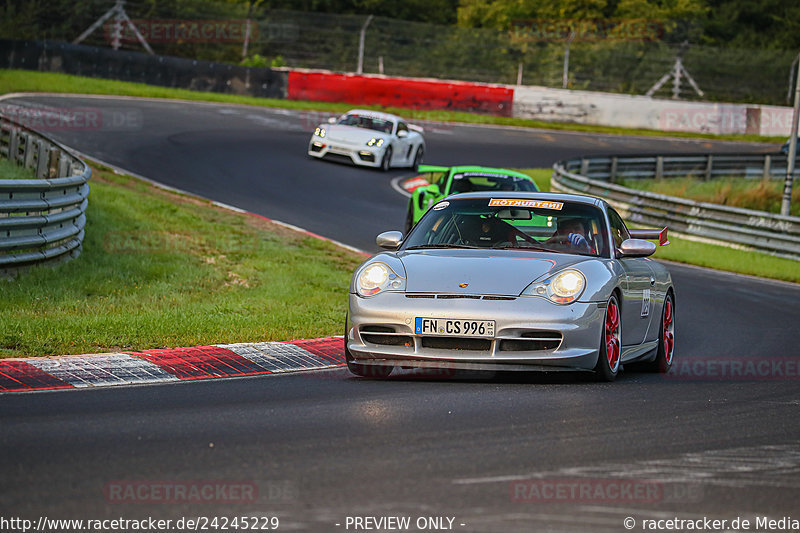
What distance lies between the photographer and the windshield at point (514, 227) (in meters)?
8.47

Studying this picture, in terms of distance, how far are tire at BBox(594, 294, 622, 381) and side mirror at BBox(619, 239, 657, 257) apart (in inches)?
18.8

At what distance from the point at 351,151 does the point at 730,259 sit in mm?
10349

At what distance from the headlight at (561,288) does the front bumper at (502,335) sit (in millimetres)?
53

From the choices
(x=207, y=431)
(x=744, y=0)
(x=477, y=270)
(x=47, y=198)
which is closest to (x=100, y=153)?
(x=47, y=198)

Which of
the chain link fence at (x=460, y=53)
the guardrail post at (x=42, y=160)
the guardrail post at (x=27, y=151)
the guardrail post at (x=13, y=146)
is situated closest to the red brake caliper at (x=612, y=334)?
the guardrail post at (x=42, y=160)

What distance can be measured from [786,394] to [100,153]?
65.0 ft

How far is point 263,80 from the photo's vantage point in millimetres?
40375

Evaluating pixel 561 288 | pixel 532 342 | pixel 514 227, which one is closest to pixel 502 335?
pixel 532 342

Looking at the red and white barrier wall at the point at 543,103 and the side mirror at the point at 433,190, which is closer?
the side mirror at the point at 433,190

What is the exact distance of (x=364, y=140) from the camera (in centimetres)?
2811

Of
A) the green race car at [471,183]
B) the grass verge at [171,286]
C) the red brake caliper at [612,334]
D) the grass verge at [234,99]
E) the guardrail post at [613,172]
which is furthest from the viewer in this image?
the grass verge at [234,99]

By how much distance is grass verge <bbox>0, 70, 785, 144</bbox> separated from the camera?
34562mm

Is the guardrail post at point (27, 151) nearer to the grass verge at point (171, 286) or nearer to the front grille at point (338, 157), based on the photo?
the grass verge at point (171, 286)

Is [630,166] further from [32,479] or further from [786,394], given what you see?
[32,479]
